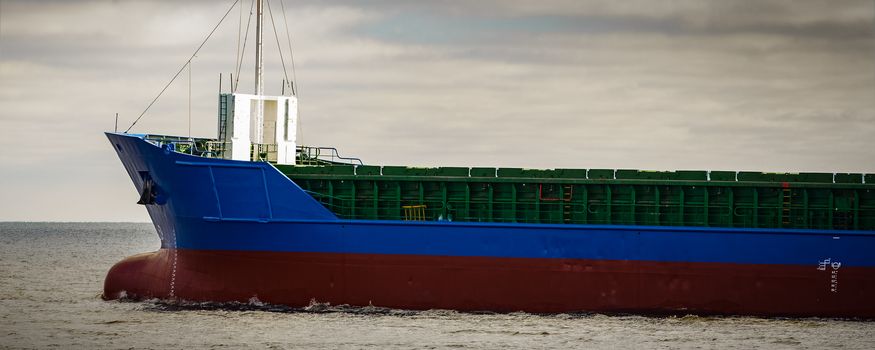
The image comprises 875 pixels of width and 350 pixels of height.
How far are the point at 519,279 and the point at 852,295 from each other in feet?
26.1

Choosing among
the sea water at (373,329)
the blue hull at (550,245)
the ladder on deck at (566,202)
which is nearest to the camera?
the sea water at (373,329)

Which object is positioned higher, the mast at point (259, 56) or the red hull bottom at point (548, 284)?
the mast at point (259, 56)

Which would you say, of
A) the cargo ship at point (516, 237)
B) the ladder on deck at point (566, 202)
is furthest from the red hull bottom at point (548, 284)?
the ladder on deck at point (566, 202)

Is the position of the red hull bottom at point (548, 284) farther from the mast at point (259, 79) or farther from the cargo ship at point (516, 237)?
the mast at point (259, 79)

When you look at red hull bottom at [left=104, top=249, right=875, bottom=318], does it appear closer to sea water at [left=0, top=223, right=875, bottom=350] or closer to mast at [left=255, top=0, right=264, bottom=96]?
sea water at [left=0, top=223, right=875, bottom=350]

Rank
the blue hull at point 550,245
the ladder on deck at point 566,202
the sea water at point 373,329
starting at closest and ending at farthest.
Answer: the sea water at point 373,329 < the blue hull at point 550,245 < the ladder on deck at point 566,202

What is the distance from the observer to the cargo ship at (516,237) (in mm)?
27250

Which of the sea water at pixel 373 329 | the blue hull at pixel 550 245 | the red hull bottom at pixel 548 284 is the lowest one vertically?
the sea water at pixel 373 329

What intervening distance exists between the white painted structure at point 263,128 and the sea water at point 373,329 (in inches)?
159

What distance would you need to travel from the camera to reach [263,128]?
30.1 m

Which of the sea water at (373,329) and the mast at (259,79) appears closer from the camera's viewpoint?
the sea water at (373,329)

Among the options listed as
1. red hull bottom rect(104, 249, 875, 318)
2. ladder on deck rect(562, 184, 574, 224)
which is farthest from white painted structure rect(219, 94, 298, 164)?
ladder on deck rect(562, 184, 574, 224)

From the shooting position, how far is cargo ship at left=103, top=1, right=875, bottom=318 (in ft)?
89.4

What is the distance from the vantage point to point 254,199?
90.7 ft
